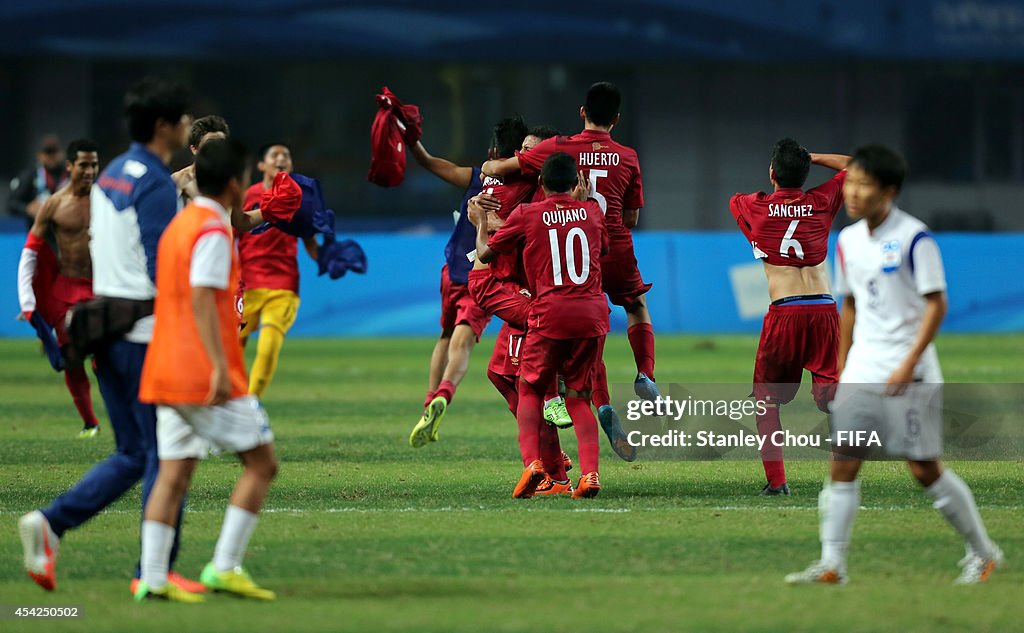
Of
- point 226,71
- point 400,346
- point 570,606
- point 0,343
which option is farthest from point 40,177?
point 570,606

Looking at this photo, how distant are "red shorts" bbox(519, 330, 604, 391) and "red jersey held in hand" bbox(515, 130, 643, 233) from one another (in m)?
1.11

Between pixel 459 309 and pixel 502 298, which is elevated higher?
pixel 502 298

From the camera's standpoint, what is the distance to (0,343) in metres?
23.3

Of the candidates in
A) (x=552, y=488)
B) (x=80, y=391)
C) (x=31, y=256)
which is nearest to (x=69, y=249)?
(x=31, y=256)

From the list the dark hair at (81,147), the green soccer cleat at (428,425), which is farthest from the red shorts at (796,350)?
the dark hair at (81,147)

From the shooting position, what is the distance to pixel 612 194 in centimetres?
1016

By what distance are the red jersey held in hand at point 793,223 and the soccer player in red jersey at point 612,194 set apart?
82cm

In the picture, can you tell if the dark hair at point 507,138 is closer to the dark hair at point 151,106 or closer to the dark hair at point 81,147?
the dark hair at point 81,147

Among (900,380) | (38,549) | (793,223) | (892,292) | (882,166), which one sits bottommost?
(38,549)

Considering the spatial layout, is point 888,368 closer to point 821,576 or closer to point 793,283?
point 821,576

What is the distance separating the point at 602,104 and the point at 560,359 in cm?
169

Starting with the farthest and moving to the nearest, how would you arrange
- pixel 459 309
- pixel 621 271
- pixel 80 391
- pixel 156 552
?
pixel 80 391 < pixel 459 309 < pixel 621 271 < pixel 156 552

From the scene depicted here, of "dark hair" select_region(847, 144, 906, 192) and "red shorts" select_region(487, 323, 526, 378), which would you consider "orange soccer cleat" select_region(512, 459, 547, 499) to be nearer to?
"red shorts" select_region(487, 323, 526, 378)

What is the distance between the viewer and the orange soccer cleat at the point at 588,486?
9.30 meters
